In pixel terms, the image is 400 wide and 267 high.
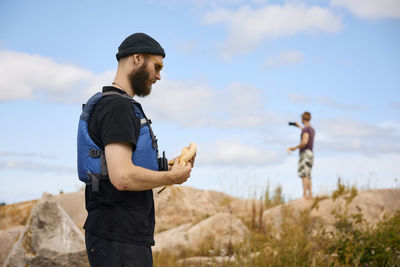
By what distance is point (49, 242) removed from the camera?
5.62m

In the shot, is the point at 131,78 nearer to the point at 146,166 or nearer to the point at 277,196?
the point at 146,166

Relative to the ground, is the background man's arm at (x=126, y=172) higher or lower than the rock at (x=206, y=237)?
higher

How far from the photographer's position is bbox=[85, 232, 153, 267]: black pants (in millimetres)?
2699

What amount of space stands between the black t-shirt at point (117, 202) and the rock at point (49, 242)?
2.99m

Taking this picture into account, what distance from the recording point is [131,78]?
2.96m

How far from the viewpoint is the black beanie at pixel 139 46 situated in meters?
2.95

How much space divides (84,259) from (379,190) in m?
9.58

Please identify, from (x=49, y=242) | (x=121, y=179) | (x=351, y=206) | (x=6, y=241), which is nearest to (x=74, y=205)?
(x=6, y=241)

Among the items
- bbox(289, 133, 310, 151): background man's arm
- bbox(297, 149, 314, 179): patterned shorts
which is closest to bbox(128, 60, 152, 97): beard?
bbox(289, 133, 310, 151): background man's arm

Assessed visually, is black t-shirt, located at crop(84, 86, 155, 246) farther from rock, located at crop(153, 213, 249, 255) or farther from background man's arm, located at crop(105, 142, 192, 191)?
rock, located at crop(153, 213, 249, 255)

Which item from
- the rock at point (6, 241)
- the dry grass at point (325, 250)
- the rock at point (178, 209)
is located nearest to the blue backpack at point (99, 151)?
the dry grass at point (325, 250)

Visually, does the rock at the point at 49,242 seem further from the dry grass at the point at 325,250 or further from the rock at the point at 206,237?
the rock at the point at 206,237

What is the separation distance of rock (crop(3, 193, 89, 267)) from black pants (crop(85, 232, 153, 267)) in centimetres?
296

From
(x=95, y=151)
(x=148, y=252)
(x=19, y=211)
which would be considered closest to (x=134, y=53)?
(x=95, y=151)
